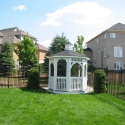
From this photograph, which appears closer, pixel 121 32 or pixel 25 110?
pixel 25 110

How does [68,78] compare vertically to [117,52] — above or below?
below

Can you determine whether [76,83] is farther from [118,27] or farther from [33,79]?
[118,27]

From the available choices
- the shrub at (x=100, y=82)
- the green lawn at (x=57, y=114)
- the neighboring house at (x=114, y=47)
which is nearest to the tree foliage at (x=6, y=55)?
the neighboring house at (x=114, y=47)

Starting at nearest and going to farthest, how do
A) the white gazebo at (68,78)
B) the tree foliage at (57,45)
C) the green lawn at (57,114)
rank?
the green lawn at (57,114) < the white gazebo at (68,78) < the tree foliage at (57,45)

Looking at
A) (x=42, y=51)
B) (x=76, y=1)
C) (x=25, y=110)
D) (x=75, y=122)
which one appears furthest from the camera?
(x=42, y=51)

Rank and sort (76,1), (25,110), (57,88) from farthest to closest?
(57,88) → (76,1) → (25,110)

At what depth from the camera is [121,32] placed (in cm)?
2570

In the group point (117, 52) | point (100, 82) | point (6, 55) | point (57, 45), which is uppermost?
point (57, 45)

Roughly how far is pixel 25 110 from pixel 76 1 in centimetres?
745

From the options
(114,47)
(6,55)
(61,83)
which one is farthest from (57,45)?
(114,47)

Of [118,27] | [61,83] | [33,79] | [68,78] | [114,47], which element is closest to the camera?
[68,78]

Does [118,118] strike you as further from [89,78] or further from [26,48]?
[26,48]

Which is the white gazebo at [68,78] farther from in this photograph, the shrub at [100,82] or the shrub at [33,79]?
the shrub at [33,79]

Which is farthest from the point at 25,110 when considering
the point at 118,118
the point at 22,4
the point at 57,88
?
the point at 22,4
